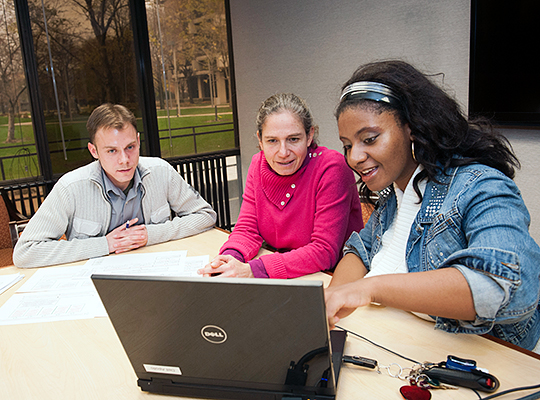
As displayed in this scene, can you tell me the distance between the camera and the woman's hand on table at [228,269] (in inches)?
56.7

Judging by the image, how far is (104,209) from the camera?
185cm

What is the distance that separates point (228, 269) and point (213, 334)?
26.8 inches

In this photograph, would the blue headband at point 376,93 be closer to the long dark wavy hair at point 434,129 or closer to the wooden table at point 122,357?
the long dark wavy hair at point 434,129

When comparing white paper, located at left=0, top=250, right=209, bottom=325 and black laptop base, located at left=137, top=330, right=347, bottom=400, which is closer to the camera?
black laptop base, located at left=137, top=330, right=347, bottom=400

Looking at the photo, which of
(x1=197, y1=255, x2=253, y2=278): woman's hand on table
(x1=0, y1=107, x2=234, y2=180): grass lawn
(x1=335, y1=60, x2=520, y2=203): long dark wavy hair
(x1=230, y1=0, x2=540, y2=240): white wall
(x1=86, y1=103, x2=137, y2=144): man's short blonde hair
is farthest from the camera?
(x1=0, y1=107, x2=234, y2=180): grass lawn

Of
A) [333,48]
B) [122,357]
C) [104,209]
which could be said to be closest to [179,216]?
[104,209]

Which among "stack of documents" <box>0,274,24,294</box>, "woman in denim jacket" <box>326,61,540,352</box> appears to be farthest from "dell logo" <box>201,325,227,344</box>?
"stack of documents" <box>0,274,24,294</box>

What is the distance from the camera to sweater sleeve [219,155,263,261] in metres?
1.66

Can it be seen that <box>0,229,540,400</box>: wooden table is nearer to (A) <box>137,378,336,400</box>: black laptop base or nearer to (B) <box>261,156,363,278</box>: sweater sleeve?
(A) <box>137,378,336,400</box>: black laptop base

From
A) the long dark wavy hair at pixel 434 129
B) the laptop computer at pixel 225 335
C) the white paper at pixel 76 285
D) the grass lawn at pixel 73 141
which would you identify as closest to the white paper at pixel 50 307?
the white paper at pixel 76 285

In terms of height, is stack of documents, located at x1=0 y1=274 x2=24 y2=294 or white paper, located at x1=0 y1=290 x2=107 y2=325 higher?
stack of documents, located at x1=0 y1=274 x2=24 y2=294

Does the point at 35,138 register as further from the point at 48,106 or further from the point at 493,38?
the point at 493,38

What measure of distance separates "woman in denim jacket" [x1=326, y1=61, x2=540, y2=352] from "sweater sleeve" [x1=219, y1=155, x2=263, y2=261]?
0.46m

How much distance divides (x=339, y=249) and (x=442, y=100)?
0.71m
